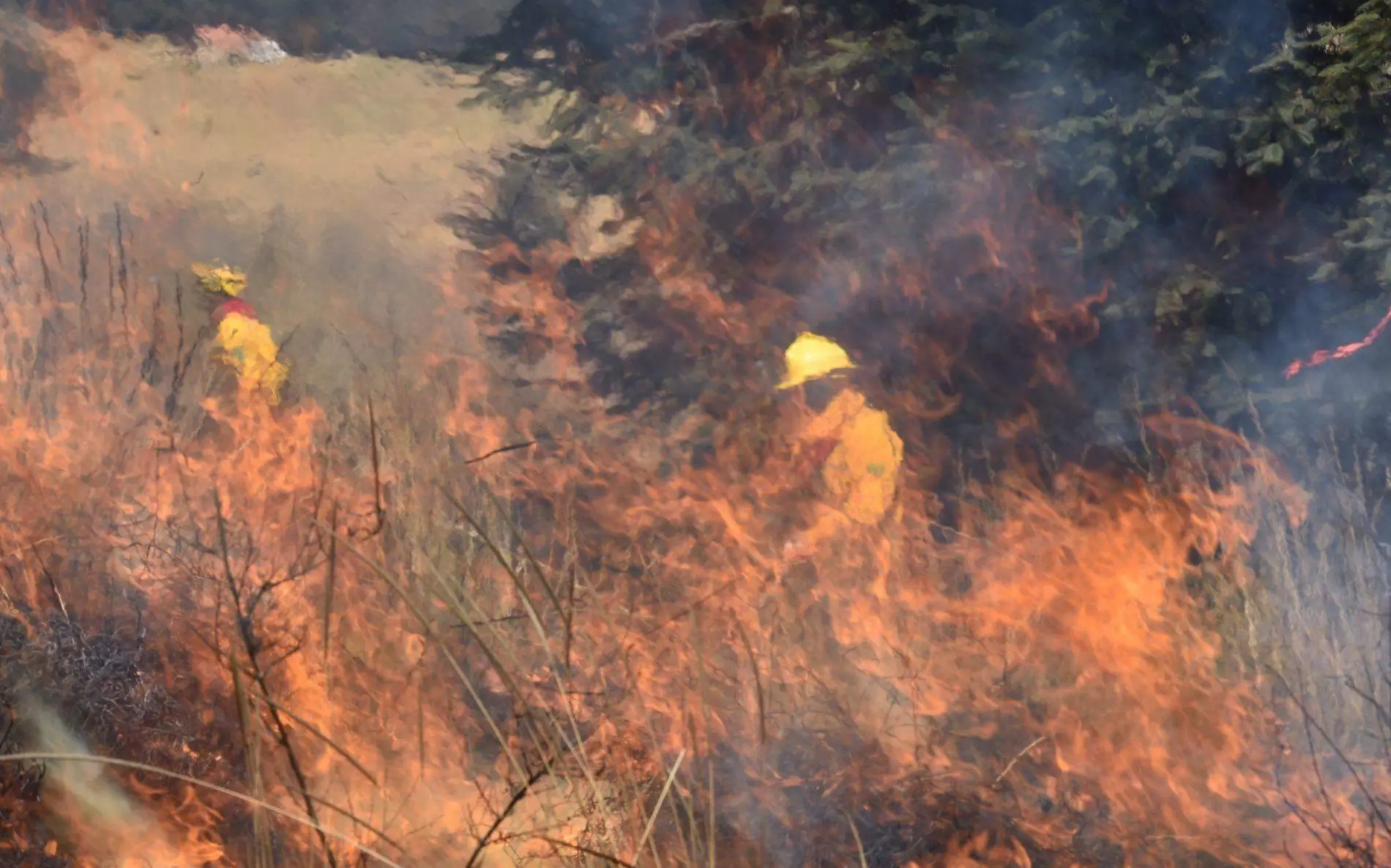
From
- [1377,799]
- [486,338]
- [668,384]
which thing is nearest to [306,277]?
[486,338]

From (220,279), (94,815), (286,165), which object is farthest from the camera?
(286,165)

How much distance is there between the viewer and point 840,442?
3.20 meters

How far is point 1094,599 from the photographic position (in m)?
2.62

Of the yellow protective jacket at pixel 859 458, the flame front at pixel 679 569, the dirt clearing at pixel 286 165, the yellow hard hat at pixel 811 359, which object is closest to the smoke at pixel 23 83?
the dirt clearing at pixel 286 165

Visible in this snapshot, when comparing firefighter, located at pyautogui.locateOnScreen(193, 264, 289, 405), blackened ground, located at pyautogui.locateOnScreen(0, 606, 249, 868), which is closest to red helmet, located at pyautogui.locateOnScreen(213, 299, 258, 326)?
firefighter, located at pyautogui.locateOnScreen(193, 264, 289, 405)

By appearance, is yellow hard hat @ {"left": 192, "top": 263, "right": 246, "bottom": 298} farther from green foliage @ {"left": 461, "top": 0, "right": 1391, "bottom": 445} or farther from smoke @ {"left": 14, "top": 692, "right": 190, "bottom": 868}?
smoke @ {"left": 14, "top": 692, "right": 190, "bottom": 868}

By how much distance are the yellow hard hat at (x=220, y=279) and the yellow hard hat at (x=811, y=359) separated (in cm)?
171

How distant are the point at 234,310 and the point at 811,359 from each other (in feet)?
5.79

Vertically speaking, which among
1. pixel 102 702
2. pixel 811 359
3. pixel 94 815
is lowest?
pixel 94 815

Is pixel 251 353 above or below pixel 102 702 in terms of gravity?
above

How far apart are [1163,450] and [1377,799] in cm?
96

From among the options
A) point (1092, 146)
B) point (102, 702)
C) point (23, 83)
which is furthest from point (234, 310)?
point (1092, 146)

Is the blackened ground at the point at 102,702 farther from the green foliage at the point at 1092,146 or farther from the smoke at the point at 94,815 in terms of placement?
the green foliage at the point at 1092,146

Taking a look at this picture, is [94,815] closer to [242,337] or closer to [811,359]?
[242,337]
